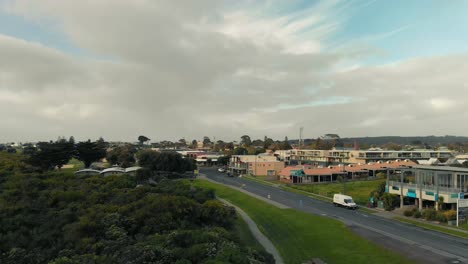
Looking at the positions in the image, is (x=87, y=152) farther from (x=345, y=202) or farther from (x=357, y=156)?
(x=357, y=156)

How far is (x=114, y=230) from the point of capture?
20.9m

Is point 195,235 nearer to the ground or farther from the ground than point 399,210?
farther from the ground

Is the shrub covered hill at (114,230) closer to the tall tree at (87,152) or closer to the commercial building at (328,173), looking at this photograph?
the commercial building at (328,173)

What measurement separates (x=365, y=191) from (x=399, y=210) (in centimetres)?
1925

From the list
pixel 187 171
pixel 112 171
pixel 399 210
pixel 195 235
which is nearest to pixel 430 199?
pixel 399 210

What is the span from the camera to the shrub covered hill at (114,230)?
52.1 feet

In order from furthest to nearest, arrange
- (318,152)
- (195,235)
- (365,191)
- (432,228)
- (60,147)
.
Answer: (318,152)
(60,147)
(365,191)
(432,228)
(195,235)

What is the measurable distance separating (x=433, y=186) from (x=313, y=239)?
21444mm

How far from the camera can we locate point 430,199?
41500mm

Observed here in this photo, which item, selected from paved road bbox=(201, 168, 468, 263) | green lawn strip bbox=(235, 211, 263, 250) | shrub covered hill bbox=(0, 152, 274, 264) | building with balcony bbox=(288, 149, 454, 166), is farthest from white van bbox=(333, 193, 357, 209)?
building with balcony bbox=(288, 149, 454, 166)

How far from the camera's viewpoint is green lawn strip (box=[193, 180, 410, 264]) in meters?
26.2

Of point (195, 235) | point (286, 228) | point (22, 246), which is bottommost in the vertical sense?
point (286, 228)

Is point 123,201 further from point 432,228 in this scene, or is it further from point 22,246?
point 432,228

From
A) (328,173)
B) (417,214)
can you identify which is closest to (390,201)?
(417,214)
